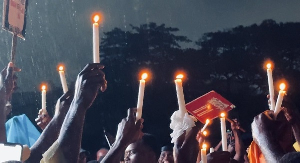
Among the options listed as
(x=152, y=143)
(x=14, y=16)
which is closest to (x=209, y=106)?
(x=152, y=143)

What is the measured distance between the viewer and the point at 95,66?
2914mm

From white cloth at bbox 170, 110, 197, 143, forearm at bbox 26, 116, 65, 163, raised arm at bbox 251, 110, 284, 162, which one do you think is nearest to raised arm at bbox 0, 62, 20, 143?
forearm at bbox 26, 116, 65, 163

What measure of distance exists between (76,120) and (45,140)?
2.26 ft

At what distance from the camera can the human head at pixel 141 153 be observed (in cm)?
380

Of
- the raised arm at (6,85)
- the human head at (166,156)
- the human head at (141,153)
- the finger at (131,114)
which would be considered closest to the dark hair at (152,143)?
the human head at (141,153)

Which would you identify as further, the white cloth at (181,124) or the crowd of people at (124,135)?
the white cloth at (181,124)

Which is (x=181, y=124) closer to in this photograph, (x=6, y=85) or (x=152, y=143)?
(x=152, y=143)

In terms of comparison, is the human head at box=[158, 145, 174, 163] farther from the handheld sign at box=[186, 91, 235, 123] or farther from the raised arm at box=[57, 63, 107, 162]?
the raised arm at box=[57, 63, 107, 162]

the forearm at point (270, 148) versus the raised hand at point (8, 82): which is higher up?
the raised hand at point (8, 82)

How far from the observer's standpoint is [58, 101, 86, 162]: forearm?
289 cm

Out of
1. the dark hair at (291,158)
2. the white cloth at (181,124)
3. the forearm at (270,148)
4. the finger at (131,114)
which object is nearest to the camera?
the dark hair at (291,158)

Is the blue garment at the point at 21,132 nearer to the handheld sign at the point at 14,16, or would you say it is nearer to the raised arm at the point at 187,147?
the handheld sign at the point at 14,16

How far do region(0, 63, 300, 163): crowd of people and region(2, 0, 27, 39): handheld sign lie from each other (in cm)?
44

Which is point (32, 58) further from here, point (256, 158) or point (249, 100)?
point (256, 158)
